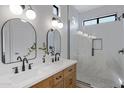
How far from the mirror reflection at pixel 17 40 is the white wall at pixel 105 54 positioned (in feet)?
4.89

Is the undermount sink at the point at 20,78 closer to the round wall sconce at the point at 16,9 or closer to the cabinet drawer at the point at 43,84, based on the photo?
the cabinet drawer at the point at 43,84

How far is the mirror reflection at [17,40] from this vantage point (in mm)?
1359

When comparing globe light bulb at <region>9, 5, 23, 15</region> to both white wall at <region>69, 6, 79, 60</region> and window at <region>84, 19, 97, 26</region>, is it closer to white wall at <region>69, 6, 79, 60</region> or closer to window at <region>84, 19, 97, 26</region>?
window at <region>84, 19, 97, 26</region>

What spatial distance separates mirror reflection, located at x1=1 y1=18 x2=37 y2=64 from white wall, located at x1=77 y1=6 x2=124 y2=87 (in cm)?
149

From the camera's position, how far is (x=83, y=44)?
286 cm

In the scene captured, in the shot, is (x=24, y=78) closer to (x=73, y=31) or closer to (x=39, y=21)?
(x=39, y=21)

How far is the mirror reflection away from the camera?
1.36 metres

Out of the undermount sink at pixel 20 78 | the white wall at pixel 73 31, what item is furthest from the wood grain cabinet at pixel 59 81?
the white wall at pixel 73 31

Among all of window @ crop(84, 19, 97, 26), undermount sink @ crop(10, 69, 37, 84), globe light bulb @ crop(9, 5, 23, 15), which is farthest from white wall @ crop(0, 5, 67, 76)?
window @ crop(84, 19, 97, 26)

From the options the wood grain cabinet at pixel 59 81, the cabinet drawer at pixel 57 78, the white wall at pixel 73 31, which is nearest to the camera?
the wood grain cabinet at pixel 59 81

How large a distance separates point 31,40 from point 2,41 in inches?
21.0

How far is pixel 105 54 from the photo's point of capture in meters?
2.40

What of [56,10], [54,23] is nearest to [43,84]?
[54,23]

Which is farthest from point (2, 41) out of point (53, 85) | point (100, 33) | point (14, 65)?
point (100, 33)
